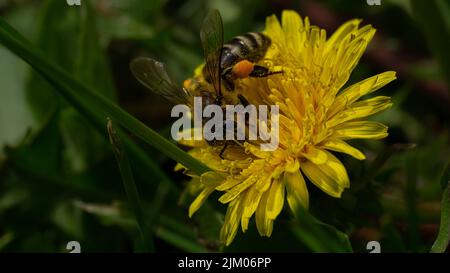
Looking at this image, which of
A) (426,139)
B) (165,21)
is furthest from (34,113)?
(426,139)

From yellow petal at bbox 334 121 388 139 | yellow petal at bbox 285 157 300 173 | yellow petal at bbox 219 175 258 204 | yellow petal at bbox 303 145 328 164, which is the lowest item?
yellow petal at bbox 219 175 258 204

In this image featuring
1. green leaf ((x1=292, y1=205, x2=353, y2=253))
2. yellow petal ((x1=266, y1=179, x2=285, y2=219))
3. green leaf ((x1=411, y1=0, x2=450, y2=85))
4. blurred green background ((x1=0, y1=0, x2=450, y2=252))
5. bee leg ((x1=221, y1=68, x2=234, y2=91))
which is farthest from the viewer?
green leaf ((x1=411, y1=0, x2=450, y2=85))

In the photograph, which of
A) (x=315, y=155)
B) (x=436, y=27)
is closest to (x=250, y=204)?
(x=315, y=155)

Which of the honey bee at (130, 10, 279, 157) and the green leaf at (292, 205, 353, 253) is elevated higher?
the honey bee at (130, 10, 279, 157)

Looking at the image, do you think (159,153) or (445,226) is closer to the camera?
(445,226)

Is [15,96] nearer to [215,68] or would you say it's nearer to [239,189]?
[215,68]

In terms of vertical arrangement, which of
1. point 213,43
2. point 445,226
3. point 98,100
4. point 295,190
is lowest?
point 445,226

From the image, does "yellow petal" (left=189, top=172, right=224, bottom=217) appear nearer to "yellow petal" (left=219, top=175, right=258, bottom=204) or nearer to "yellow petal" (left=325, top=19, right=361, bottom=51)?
"yellow petal" (left=219, top=175, right=258, bottom=204)

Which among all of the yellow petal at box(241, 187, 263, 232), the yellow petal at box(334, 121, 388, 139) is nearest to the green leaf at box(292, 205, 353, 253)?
the yellow petal at box(241, 187, 263, 232)
